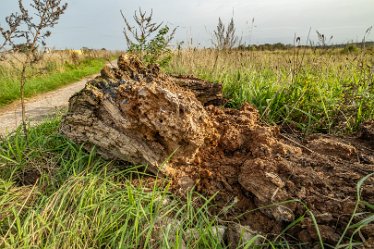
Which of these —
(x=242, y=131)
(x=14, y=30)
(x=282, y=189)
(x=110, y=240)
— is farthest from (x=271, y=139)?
(x=14, y=30)

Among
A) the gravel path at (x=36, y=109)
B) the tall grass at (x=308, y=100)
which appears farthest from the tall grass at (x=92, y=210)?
the gravel path at (x=36, y=109)

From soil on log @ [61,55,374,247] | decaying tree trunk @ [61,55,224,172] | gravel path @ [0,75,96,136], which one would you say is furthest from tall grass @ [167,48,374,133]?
gravel path @ [0,75,96,136]

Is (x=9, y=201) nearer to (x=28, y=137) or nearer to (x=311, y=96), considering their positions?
(x=28, y=137)

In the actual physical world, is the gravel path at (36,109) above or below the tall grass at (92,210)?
below

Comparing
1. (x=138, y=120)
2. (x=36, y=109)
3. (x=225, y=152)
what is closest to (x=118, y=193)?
(x=138, y=120)

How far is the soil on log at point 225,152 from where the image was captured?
5.69 ft

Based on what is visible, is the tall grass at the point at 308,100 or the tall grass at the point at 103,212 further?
the tall grass at the point at 308,100

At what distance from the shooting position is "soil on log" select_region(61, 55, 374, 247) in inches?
68.2

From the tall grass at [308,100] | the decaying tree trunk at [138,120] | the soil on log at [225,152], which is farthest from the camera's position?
the tall grass at [308,100]

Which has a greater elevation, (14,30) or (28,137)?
(14,30)

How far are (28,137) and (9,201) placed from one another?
984 millimetres

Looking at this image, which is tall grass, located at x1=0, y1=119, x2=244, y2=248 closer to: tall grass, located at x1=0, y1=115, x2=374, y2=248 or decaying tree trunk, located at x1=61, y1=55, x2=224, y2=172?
tall grass, located at x1=0, y1=115, x2=374, y2=248

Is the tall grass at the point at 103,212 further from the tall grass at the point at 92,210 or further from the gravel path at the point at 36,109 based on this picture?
the gravel path at the point at 36,109

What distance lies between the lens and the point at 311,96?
119 inches
